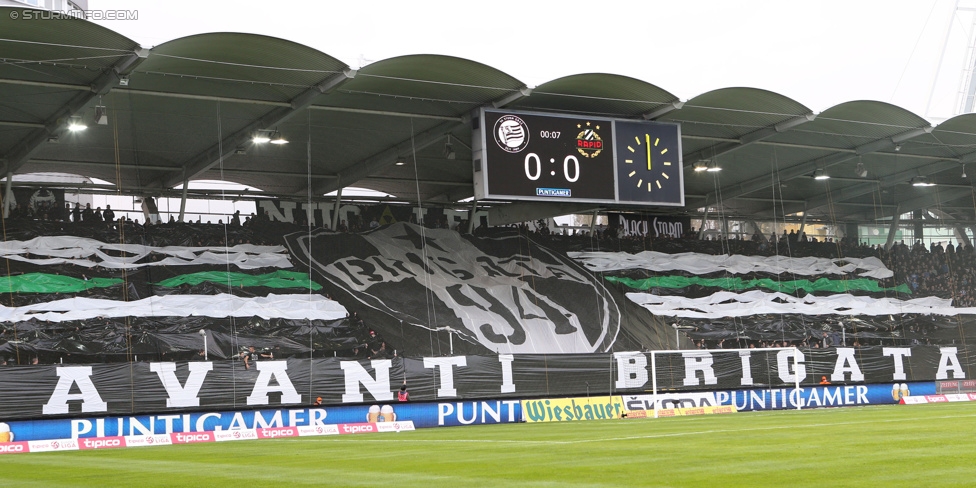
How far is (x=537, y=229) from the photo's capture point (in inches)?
1523

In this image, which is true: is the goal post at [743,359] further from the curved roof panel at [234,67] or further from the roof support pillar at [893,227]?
the curved roof panel at [234,67]

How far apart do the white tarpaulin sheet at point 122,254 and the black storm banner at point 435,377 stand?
6.31 meters

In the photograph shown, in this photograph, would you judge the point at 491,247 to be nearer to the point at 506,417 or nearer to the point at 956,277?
the point at 506,417

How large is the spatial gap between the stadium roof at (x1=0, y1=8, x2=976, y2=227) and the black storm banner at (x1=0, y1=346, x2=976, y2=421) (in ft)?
18.9

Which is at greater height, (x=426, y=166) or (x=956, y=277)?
(x=426, y=166)

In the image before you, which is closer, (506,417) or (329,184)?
(506,417)

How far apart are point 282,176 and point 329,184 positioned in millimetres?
1669

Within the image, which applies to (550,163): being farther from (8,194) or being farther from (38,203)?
(8,194)

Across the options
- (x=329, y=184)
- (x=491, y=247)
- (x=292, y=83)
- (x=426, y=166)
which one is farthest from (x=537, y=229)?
(x=292, y=83)

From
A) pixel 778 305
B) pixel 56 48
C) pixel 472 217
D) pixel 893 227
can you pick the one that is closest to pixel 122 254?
pixel 56 48

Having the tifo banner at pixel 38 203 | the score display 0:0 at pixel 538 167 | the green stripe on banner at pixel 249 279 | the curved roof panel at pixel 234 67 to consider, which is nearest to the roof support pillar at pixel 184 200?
the green stripe on banner at pixel 249 279

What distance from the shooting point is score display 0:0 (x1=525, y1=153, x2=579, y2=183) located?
27.4 meters

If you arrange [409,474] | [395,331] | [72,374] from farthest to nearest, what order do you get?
[395,331] < [72,374] < [409,474]

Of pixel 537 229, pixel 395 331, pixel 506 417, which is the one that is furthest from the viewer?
pixel 537 229
